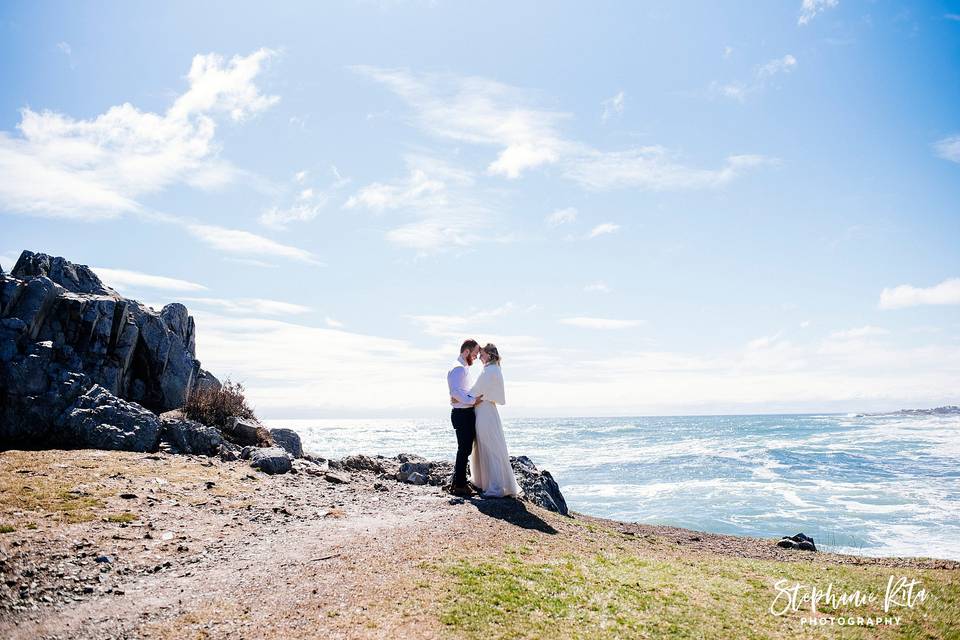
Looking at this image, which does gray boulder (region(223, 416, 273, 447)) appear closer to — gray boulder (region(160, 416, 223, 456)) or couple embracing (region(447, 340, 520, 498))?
gray boulder (region(160, 416, 223, 456))

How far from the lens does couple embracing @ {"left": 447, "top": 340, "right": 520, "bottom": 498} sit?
12.3 m

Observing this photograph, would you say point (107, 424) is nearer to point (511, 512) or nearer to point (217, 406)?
point (217, 406)

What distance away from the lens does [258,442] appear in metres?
19.1

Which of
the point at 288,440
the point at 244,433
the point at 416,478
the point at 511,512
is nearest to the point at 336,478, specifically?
the point at 416,478

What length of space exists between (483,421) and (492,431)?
30 centimetres

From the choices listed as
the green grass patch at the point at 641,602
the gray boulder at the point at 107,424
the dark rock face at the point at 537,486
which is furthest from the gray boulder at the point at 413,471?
the green grass patch at the point at 641,602

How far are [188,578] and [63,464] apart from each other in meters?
7.59

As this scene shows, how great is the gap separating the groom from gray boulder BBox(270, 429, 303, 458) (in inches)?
381

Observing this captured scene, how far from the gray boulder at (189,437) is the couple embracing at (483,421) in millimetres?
8476

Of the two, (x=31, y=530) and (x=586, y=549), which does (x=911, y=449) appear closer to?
(x=586, y=549)

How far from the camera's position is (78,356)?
664 inches

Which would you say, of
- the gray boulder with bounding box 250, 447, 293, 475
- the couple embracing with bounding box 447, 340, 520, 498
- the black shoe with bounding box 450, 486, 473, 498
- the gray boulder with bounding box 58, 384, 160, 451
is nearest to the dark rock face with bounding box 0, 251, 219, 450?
the gray boulder with bounding box 58, 384, 160, 451

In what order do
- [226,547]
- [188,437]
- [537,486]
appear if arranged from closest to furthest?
1. [226,547]
2. [537,486]
3. [188,437]

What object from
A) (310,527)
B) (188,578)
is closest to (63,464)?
(310,527)
